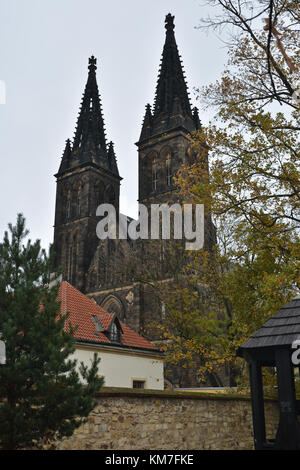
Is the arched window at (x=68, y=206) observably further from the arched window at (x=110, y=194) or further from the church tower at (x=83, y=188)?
the arched window at (x=110, y=194)

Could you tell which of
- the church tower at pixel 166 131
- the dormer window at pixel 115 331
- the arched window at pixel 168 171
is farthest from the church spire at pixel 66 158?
the dormer window at pixel 115 331

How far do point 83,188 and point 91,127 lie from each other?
8.28 metres

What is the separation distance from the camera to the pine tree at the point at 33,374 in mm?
5891

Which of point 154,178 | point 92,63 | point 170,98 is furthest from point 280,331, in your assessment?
point 92,63

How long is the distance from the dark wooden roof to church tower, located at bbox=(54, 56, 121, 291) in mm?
33670

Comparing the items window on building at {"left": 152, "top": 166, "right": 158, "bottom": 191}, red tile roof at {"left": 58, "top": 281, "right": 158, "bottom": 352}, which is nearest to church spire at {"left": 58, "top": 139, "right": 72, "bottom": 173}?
window on building at {"left": 152, "top": 166, "right": 158, "bottom": 191}

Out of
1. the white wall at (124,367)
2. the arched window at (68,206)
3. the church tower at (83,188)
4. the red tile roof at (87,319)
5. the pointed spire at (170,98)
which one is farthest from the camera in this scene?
the arched window at (68,206)

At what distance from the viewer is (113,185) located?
48031 mm

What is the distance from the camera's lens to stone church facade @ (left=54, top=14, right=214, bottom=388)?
36125 millimetres

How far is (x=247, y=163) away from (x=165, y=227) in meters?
24.3

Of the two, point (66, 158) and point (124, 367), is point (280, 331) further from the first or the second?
point (66, 158)

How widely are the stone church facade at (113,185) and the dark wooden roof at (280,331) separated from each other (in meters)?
24.3

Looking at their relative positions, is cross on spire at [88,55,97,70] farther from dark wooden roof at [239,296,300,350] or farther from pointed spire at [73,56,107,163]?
dark wooden roof at [239,296,300,350]
